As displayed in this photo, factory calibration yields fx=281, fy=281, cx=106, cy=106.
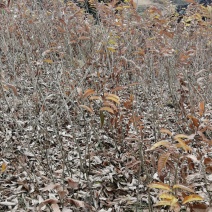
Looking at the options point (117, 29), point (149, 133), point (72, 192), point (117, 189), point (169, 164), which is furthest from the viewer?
point (117, 29)

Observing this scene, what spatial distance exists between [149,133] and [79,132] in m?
0.94

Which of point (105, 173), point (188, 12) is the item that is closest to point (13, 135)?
point (105, 173)

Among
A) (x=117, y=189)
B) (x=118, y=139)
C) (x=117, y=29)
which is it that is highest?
(x=117, y=29)

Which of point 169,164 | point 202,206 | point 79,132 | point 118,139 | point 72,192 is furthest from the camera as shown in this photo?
point 79,132

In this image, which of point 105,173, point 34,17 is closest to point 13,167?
point 105,173

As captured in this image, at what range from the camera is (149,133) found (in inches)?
148

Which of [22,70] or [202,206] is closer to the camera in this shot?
[202,206]

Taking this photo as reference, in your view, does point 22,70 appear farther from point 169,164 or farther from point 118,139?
point 169,164

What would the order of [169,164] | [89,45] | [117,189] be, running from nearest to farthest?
1. [169,164]
2. [117,189]
3. [89,45]

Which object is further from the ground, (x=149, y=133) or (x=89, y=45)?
(x=89, y=45)

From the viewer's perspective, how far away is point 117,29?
4.91 meters

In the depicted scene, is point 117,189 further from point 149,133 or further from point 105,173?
point 149,133

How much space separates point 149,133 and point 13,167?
1.81m

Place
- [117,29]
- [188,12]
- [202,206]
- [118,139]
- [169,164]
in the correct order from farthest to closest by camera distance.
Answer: [188,12]
[117,29]
[118,139]
[169,164]
[202,206]
